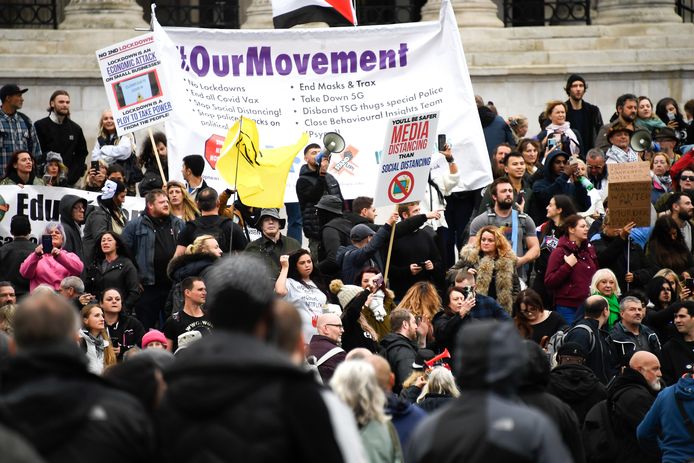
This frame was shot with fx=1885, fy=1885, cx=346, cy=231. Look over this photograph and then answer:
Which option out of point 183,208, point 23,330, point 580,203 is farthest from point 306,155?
point 23,330

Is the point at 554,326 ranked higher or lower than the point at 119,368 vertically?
lower

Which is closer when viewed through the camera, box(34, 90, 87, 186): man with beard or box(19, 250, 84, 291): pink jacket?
box(19, 250, 84, 291): pink jacket

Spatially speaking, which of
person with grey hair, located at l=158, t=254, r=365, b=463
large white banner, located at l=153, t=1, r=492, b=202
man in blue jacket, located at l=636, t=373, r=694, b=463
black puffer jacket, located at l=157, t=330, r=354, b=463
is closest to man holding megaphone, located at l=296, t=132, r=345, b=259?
large white banner, located at l=153, t=1, r=492, b=202

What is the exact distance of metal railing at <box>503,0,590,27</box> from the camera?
2695 cm

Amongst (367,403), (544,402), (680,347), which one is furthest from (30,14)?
(367,403)

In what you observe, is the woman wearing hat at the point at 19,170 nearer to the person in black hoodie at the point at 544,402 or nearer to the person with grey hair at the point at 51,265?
the person with grey hair at the point at 51,265

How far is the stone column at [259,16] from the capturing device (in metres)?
26.0

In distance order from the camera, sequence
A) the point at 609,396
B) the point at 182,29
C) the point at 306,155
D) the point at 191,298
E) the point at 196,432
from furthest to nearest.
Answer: the point at 182,29 → the point at 306,155 → the point at 191,298 → the point at 609,396 → the point at 196,432

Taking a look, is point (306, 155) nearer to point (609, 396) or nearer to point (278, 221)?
point (278, 221)

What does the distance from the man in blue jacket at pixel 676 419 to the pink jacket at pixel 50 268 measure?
5563 millimetres

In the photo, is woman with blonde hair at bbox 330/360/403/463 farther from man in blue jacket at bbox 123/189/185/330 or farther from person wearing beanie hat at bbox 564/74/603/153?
person wearing beanie hat at bbox 564/74/603/153

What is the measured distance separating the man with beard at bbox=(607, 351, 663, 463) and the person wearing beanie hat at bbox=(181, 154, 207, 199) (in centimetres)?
598

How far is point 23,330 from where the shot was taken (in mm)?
6066

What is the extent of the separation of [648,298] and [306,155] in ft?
12.1
